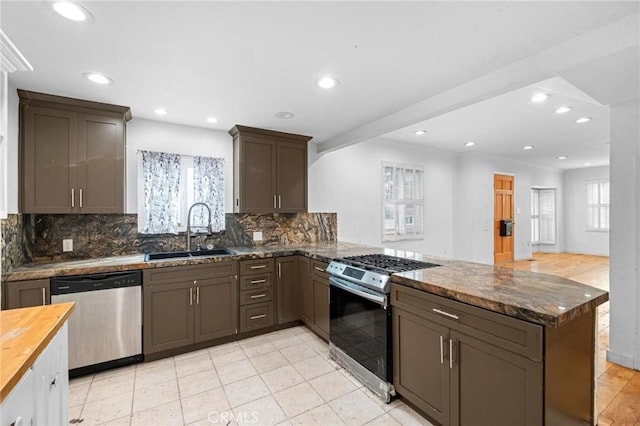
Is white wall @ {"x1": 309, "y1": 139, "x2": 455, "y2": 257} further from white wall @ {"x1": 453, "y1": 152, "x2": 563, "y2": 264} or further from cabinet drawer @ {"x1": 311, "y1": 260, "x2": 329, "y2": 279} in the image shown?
cabinet drawer @ {"x1": 311, "y1": 260, "x2": 329, "y2": 279}

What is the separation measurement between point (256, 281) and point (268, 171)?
Answer: 54.9 inches

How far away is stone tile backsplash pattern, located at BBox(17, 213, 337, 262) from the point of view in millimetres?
2779

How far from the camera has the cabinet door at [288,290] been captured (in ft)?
11.0

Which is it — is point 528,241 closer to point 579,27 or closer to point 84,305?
point 579,27

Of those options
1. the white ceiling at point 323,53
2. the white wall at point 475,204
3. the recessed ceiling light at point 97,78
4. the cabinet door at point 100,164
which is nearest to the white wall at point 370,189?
the white wall at point 475,204

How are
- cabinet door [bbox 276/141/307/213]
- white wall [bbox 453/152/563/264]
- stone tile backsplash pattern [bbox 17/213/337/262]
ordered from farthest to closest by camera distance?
white wall [bbox 453/152/563/264]
cabinet door [bbox 276/141/307/213]
stone tile backsplash pattern [bbox 17/213/337/262]

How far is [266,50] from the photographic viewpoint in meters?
1.89

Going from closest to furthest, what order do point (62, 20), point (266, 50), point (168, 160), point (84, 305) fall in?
point (62, 20), point (266, 50), point (84, 305), point (168, 160)

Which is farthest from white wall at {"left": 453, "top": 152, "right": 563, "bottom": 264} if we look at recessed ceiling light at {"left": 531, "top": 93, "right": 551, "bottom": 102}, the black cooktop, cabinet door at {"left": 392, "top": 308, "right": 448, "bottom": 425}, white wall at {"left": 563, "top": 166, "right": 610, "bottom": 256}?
cabinet door at {"left": 392, "top": 308, "right": 448, "bottom": 425}

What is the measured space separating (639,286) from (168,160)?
4.78 metres

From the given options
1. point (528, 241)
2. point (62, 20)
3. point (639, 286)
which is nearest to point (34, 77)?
point (62, 20)

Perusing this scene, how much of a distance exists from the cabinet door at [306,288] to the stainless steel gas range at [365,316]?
522 mm

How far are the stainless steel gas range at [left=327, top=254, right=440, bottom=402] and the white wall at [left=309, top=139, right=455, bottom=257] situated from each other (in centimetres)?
180

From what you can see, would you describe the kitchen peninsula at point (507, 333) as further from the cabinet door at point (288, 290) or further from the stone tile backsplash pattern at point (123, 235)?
the cabinet door at point (288, 290)
